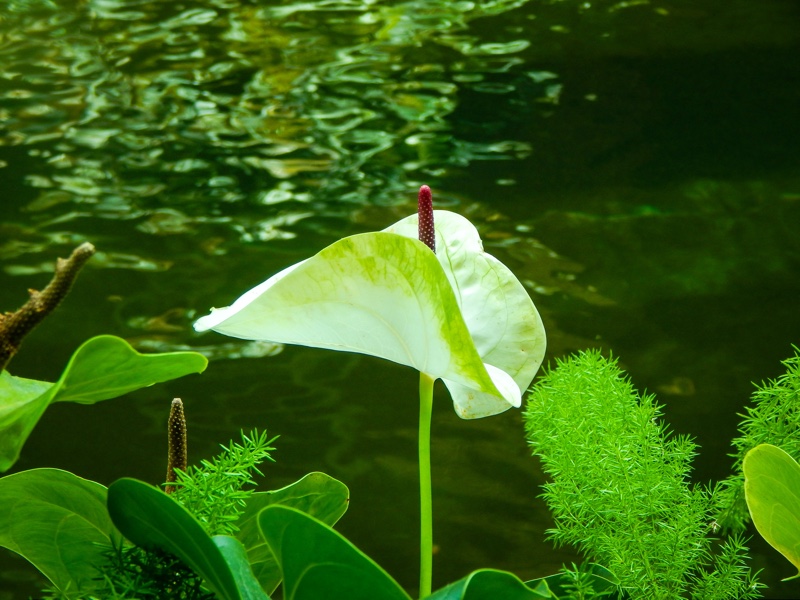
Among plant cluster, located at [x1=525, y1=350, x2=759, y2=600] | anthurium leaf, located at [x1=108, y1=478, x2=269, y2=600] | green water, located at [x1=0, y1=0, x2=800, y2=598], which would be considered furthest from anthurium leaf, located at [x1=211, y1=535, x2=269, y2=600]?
green water, located at [x1=0, y1=0, x2=800, y2=598]

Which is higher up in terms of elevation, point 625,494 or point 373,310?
point 373,310

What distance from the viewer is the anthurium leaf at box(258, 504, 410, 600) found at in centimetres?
19

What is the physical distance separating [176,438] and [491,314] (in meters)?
0.11

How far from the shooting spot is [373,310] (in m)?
0.23

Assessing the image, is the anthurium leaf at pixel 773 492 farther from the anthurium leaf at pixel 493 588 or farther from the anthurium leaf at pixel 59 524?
the anthurium leaf at pixel 59 524

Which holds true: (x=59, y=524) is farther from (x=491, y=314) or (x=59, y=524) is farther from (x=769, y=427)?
(x=769, y=427)

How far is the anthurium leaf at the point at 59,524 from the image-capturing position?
0.25 metres

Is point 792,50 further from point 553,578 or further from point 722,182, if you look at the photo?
point 553,578

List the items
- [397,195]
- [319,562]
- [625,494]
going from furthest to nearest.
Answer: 1. [397,195]
2. [625,494]
3. [319,562]

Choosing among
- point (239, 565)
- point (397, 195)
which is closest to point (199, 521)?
point (239, 565)

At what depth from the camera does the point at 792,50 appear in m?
1.73

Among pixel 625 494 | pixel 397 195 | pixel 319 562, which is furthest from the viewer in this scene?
pixel 397 195

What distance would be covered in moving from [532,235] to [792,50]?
0.80m

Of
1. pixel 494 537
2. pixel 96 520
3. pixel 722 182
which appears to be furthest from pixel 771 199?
pixel 96 520
